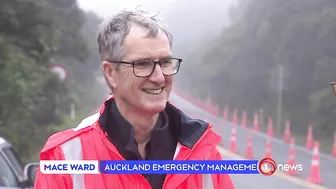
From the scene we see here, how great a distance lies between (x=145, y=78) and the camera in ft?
6.47

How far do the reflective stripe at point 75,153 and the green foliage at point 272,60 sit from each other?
125 inches

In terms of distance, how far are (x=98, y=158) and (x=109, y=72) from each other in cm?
31

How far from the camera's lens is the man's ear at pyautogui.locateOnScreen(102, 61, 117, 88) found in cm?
204

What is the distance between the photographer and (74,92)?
1553 centimetres

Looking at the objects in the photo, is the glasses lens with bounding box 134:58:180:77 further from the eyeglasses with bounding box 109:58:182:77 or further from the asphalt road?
the asphalt road

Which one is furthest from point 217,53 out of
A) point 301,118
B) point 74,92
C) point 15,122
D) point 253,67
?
point 74,92

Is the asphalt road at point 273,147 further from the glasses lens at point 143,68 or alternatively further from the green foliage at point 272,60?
the glasses lens at point 143,68

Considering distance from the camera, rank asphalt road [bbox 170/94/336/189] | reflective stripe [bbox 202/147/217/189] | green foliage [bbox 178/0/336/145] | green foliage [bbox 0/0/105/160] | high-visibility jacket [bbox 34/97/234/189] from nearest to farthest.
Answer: high-visibility jacket [bbox 34/97/234/189] → reflective stripe [bbox 202/147/217/189] → asphalt road [bbox 170/94/336/189] → green foliage [bbox 178/0/336/145] → green foliage [bbox 0/0/105/160]

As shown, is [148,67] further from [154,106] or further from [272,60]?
[272,60]

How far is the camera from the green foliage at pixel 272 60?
22.4 ft

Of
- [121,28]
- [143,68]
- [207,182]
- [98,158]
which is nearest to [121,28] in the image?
[121,28]

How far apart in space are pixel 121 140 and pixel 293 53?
353 inches

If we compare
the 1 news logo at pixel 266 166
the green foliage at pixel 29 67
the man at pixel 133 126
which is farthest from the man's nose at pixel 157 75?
the green foliage at pixel 29 67

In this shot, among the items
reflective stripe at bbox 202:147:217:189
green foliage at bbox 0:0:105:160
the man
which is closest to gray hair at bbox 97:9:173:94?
the man
